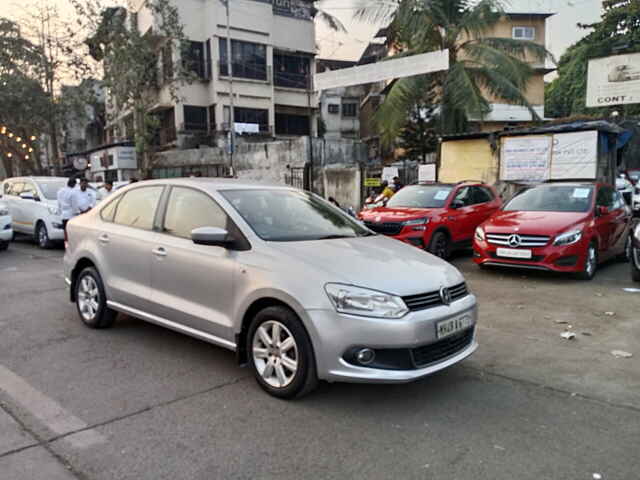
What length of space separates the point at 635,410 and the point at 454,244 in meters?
6.53

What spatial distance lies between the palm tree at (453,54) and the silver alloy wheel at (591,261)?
8.98 metres

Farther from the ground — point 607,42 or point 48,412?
point 607,42

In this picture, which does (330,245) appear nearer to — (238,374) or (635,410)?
(238,374)

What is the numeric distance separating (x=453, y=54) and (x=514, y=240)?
11.0 metres

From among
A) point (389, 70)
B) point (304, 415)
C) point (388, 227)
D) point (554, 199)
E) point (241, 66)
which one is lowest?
point (304, 415)

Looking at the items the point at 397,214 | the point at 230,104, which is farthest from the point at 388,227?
the point at 230,104

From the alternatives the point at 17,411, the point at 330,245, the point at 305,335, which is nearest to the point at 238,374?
the point at 305,335

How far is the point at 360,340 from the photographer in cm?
332

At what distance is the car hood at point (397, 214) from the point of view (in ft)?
31.1

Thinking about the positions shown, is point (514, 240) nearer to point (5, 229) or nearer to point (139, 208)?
point (139, 208)

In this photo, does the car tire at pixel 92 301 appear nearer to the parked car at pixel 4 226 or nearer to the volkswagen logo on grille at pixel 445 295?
the volkswagen logo on grille at pixel 445 295

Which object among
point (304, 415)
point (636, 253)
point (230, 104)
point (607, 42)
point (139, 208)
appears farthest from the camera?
point (607, 42)

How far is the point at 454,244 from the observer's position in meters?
9.98

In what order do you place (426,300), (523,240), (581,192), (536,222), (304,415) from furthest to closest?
(581,192), (536,222), (523,240), (426,300), (304,415)
